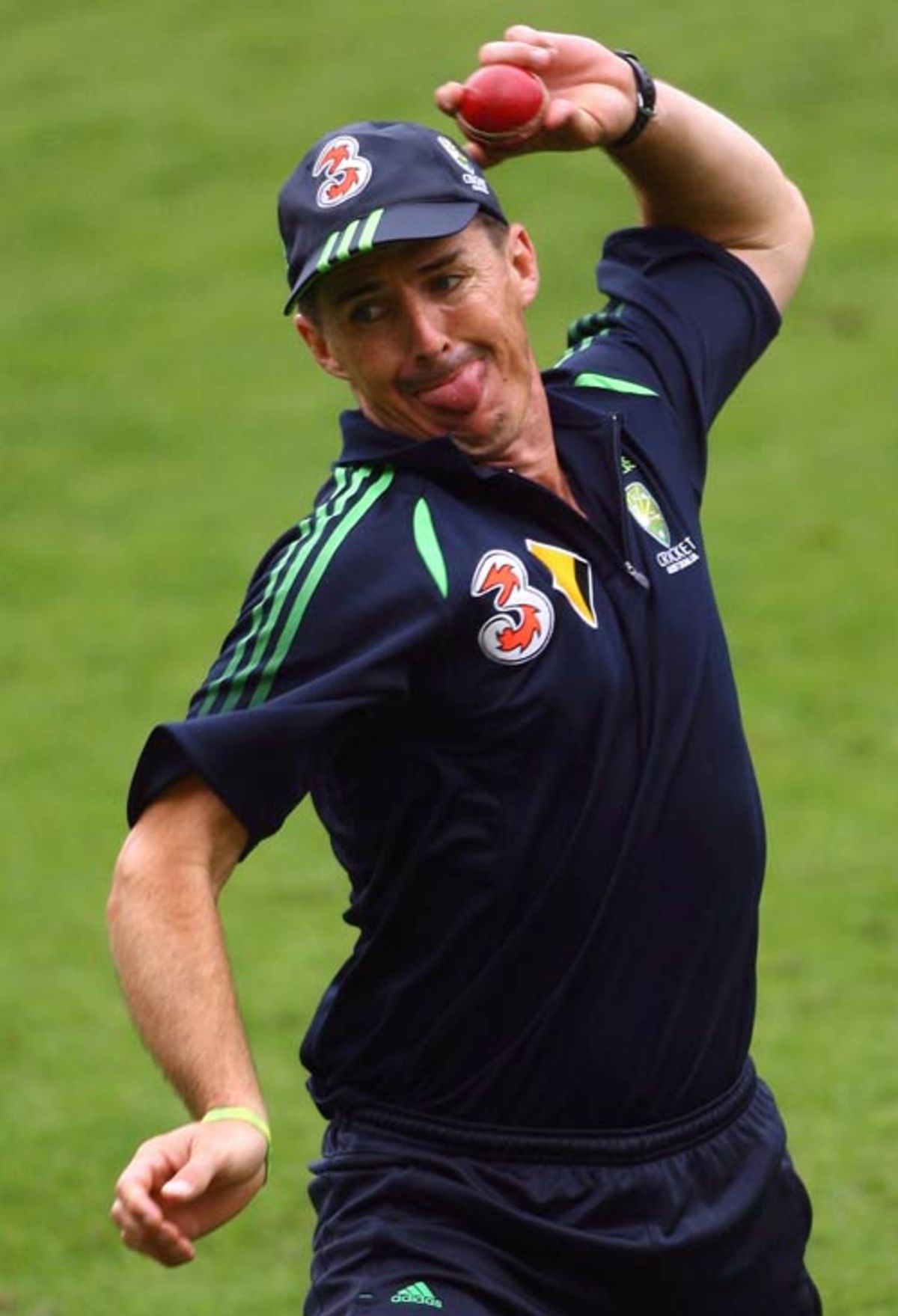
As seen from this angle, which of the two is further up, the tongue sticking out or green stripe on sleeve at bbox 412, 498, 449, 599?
Answer: the tongue sticking out

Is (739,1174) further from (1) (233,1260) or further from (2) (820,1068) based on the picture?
(2) (820,1068)

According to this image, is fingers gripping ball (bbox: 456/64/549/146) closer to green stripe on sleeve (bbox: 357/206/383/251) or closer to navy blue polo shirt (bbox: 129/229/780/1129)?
green stripe on sleeve (bbox: 357/206/383/251)

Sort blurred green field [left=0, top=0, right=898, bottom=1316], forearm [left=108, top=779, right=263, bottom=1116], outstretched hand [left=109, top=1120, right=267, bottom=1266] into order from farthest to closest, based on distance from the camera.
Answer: blurred green field [left=0, top=0, right=898, bottom=1316] → forearm [left=108, top=779, right=263, bottom=1116] → outstretched hand [left=109, top=1120, right=267, bottom=1266]

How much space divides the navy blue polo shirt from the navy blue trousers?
61 millimetres

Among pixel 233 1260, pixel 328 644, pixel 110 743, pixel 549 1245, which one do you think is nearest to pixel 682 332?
pixel 328 644

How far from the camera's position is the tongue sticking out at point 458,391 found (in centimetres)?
434

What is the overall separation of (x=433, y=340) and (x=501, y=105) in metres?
0.57

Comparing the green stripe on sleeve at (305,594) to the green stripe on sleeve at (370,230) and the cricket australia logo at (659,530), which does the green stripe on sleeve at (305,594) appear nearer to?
the green stripe on sleeve at (370,230)

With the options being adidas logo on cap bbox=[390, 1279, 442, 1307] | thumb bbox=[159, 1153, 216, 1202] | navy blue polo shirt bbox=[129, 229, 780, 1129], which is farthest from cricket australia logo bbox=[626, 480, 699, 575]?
thumb bbox=[159, 1153, 216, 1202]

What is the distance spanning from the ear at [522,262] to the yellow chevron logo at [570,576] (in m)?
0.52

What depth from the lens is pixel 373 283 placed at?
4332mm

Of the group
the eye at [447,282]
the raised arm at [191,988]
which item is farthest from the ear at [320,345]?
the raised arm at [191,988]

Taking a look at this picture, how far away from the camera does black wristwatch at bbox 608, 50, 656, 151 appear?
4.98 meters

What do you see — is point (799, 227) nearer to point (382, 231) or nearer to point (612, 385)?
point (612, 385)
